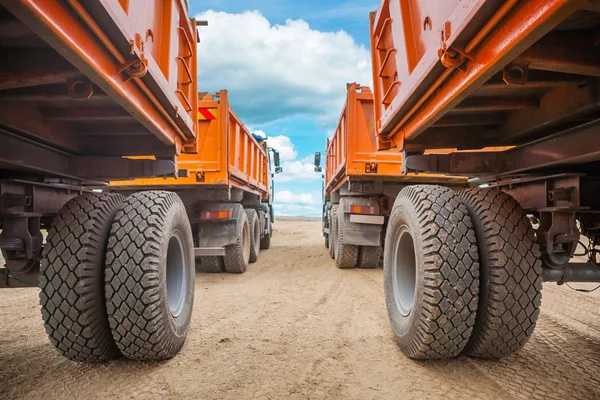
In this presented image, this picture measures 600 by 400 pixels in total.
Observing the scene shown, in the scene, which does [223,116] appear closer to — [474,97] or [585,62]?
[474,97]

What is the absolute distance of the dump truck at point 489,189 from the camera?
1.70 metres

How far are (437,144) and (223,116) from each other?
3.80 metres

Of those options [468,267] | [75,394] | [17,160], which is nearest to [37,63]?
[17,160]

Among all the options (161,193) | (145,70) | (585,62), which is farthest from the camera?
(161,193)

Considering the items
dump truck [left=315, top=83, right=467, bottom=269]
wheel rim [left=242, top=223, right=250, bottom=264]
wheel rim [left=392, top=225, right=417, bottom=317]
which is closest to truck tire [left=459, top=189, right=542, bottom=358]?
wheel rim [left=392, top=225, right=417, bottom=317]

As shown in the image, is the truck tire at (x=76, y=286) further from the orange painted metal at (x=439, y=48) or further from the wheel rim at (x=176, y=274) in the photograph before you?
the orange painted metal at (x=439, y=48)

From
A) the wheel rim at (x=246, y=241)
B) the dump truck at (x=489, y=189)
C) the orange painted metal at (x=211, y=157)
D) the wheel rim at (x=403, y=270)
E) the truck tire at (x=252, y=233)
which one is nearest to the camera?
the dump truck at (x=489, y=189)

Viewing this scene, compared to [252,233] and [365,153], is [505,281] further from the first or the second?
[252,233]

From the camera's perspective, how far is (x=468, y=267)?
2369mm

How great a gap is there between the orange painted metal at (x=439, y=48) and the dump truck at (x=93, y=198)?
142cm

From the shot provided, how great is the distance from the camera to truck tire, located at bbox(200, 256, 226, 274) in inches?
259

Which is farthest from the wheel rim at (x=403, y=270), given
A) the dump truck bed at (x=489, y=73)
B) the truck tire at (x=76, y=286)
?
the truck tire at (x=76, y=286)

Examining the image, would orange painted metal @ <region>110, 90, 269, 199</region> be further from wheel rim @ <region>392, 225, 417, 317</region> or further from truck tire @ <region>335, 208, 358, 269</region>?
wheel rim @ <region>392, 225, 417, 317</region>

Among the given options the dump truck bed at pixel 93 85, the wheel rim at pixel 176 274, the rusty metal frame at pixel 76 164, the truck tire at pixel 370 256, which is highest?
the dump truck bed at pixel 93 85
